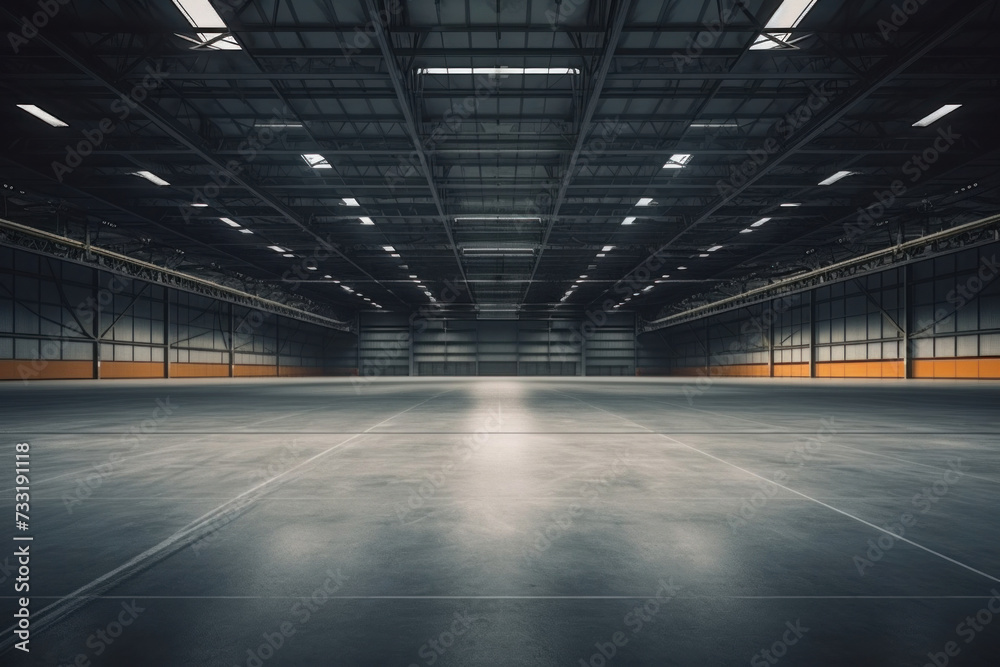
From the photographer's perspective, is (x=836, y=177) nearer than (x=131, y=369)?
Yes

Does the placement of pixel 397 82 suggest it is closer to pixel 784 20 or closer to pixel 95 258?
pixel 784 20

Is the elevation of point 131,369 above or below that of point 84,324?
below

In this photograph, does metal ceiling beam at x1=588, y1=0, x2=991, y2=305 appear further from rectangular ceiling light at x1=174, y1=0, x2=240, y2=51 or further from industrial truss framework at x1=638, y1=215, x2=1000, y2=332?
rectangular ceiling light at x1=174, y1=0, x2=240, y2=51

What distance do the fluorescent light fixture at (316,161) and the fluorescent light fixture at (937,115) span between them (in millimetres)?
23169

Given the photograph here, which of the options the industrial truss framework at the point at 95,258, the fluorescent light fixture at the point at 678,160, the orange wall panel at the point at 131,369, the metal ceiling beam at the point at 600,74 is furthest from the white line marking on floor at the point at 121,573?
the orange wall panel at the point at 131,369

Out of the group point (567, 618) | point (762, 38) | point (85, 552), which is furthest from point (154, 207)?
point (567, 618)

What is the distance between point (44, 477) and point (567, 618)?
17.5 feet

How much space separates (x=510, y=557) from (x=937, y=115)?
2448 centimetres

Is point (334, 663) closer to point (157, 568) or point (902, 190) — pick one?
point (157, 568)

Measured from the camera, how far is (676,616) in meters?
2.41

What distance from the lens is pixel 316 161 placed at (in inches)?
980

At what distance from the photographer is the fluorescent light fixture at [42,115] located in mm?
19703

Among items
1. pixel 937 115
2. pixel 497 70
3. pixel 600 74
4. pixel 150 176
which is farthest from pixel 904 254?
Answer: pixel 150 176

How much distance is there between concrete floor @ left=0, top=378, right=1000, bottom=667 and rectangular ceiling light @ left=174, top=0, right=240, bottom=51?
1316 centimetres
